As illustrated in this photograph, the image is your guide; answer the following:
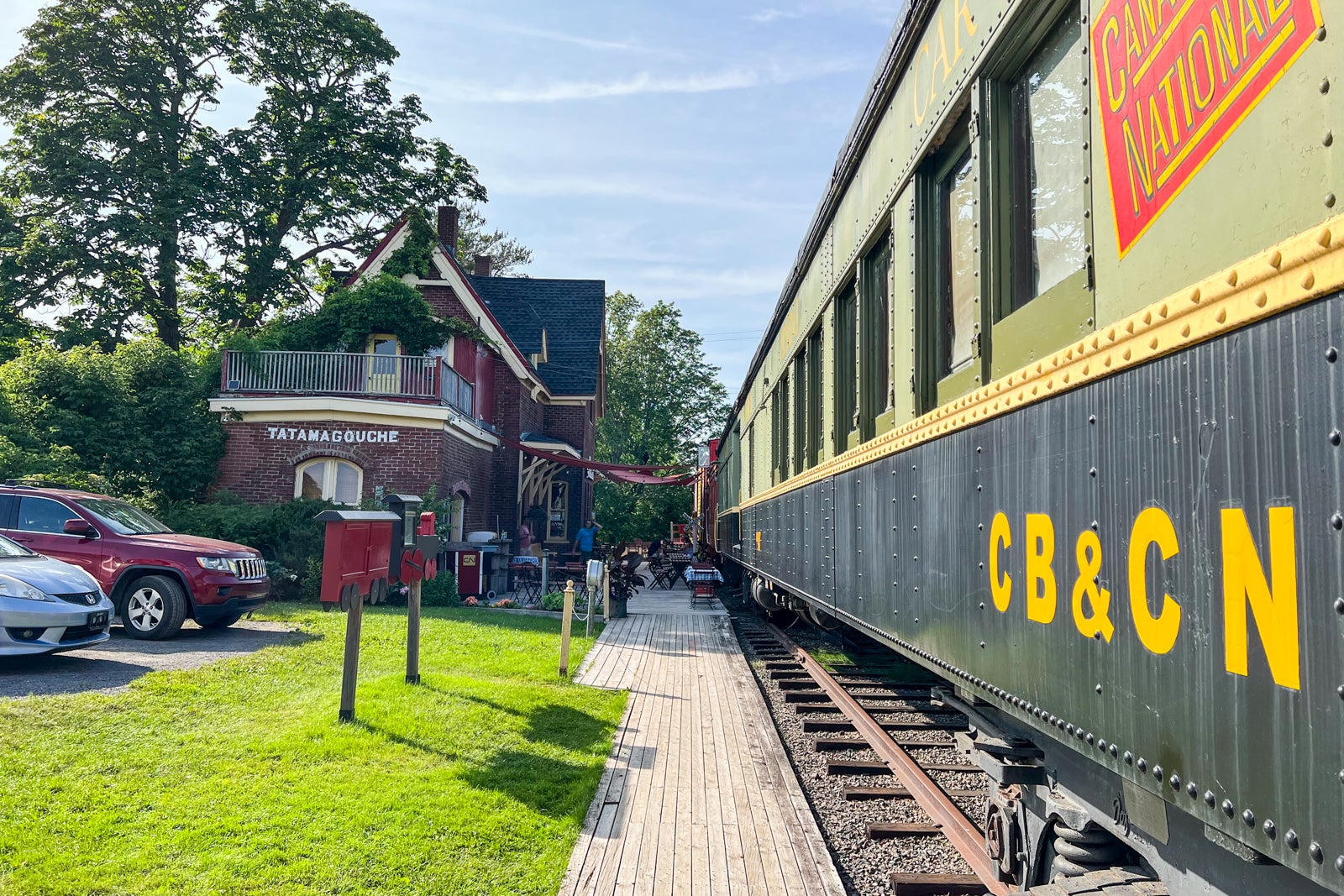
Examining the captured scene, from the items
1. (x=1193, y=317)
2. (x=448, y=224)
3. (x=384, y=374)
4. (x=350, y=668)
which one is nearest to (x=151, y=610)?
(x=350, y=668)

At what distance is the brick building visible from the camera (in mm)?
17078

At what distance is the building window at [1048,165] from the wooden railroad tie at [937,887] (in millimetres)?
2426

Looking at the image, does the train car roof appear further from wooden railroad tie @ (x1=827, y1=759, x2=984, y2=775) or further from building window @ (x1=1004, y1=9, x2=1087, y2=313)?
wooden railroad tie @ (x1=827, y1=759, x2=984, y2=775)

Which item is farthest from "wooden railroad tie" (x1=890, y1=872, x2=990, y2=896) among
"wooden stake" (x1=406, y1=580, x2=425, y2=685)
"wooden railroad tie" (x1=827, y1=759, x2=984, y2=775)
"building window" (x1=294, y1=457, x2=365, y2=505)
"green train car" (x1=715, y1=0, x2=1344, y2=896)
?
"building window" (x1=294, y1=457, x2=365, y2=505)

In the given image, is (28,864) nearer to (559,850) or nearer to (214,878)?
(214,878)

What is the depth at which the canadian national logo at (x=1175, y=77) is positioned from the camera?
151 cm

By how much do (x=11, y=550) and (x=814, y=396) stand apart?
743cm

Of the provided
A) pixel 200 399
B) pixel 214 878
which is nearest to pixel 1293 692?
pixel 214 878

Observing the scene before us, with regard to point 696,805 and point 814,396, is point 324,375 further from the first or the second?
point 696,805

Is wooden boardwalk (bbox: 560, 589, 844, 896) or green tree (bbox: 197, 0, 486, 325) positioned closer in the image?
wooden boardwalk (bbox: 560, 589, 844, 896)

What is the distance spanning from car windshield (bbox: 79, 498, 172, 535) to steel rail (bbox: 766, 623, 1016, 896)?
26.0 feet

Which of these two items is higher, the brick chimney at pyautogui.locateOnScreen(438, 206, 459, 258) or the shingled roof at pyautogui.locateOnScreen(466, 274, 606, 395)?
the brick chimney at pyautogui.locateOnScreen(438, 206, 459, 258)

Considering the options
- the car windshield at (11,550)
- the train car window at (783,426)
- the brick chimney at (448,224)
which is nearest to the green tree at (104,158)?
the brick chimney at (448,224)

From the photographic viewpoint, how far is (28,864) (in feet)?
12.3
